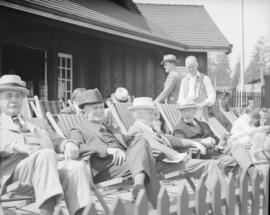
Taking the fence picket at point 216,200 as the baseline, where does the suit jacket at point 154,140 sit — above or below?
above

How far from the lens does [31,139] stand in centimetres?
231

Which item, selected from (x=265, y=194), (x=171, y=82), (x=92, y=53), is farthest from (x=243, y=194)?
(x=92, y=53)

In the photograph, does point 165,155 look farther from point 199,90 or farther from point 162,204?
point 199,90

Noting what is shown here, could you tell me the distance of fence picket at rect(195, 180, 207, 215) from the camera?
2.03 m

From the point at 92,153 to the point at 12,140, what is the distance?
21.5 inches

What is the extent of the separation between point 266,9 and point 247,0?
0.17 m

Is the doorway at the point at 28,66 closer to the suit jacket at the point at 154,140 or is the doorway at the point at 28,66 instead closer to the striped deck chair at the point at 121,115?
the striped deck chair at the point at 121,115

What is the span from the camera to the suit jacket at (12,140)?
213 centimetres

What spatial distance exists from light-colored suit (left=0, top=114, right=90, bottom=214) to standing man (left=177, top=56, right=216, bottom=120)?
2.50 m

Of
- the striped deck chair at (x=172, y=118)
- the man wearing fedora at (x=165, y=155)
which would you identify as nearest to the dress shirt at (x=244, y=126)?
the striped deck chair at (x=172, y=118)

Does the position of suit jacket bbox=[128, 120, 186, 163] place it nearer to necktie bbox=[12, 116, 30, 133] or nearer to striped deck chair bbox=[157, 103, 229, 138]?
necktie bbox=[12, 116, 30, 133]

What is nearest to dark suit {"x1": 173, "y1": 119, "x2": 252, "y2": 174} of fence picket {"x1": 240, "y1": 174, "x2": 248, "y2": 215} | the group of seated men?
the group of seated men

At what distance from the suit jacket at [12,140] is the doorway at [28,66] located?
5.75ft

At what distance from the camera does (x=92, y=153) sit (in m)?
2.55
